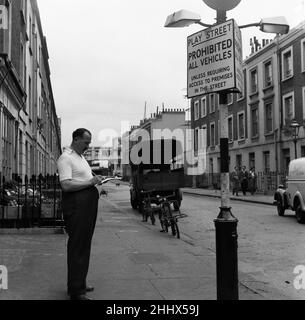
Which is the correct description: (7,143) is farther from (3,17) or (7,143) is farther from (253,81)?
(253,81)

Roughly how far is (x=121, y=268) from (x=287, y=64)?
91.4 feet

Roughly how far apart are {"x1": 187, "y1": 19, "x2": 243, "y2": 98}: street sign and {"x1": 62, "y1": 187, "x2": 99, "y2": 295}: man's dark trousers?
1.68 metres

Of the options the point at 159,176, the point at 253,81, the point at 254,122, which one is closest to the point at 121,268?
the point at 159,176

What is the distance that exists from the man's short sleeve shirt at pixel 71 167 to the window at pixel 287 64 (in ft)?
91.6

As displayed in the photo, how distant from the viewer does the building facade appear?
3006cm

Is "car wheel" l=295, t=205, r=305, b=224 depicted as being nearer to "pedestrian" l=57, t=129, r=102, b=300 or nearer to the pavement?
the pavement

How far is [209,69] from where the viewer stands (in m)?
5.04

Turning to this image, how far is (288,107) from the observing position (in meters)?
31.6

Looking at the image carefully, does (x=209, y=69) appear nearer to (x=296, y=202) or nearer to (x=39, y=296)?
(x=39, y=296)

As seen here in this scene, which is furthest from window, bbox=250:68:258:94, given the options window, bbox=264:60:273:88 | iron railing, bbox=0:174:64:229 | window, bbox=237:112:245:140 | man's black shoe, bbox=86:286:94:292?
man's black shoe, bbox=86:286:94:292

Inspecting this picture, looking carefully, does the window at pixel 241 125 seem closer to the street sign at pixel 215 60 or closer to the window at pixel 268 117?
the window at pixel 268 117

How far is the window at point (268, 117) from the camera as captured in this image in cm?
3400
